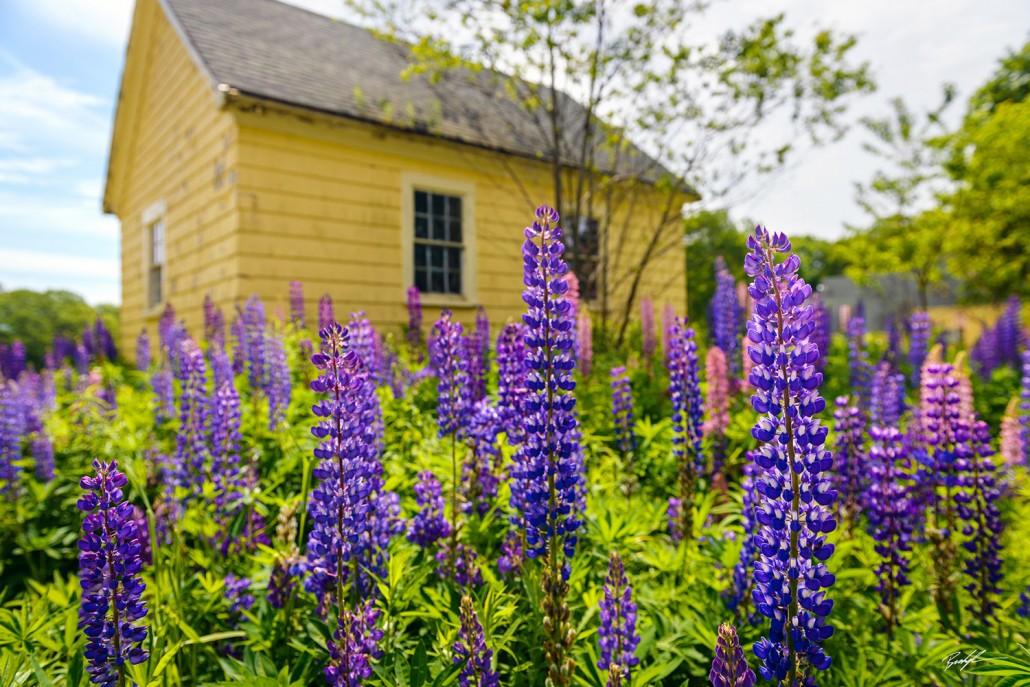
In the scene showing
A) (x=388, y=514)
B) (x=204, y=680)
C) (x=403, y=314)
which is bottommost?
(x=204, y=680)

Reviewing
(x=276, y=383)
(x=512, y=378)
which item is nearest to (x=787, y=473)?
(x=512, y=378)

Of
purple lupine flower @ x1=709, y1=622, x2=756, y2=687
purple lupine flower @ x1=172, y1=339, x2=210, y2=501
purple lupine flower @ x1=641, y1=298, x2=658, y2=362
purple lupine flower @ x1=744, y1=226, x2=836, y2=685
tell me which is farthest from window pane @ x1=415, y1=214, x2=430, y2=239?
purple lupine flower @ x1=709, y1=622, x2=756, y2=687

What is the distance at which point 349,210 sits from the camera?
10.1 m

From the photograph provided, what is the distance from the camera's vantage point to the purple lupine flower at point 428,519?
108 inches

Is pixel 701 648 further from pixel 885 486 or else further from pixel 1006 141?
pixel 1006 141

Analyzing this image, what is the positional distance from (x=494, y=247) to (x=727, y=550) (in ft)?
31.3

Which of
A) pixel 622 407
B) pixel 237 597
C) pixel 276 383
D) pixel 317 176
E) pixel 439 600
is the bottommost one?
A: pixel 237 597

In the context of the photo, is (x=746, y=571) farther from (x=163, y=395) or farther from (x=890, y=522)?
(x=163, y=395)

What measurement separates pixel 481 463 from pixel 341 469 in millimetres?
1121

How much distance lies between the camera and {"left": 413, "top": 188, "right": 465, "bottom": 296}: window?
11.1 metres

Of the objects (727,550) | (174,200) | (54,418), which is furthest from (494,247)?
(727,550)

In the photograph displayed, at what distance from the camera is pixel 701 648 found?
8.29 ft
